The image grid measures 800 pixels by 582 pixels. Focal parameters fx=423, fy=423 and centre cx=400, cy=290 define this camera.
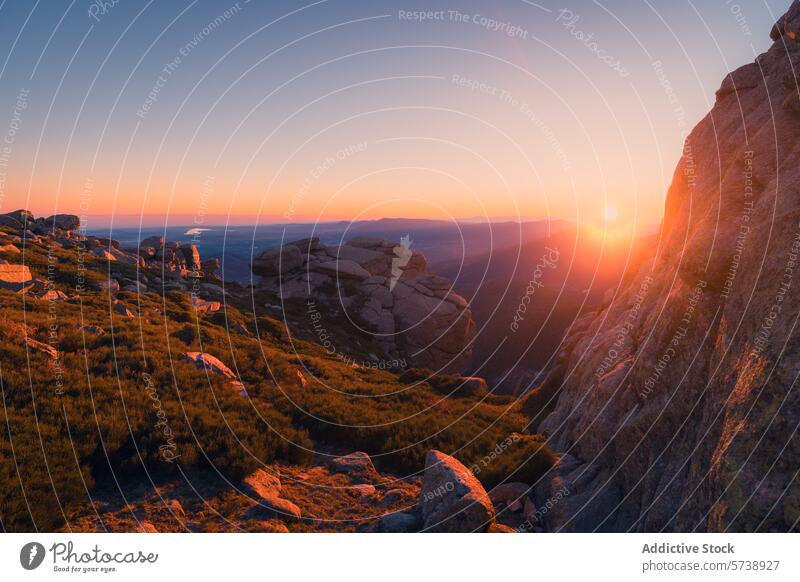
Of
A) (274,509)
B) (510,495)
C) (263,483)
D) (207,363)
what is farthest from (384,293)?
(274,509)

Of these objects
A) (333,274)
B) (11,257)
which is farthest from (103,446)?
(333,274)

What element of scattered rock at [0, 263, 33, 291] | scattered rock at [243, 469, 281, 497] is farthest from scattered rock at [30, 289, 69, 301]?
scattered rock at [243, 469, 281, 497]

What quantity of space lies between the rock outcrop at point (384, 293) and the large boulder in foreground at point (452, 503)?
4963 centimetres

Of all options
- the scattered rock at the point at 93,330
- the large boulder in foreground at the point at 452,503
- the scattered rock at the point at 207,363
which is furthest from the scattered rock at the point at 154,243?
the large boulder in foreground at the point at 452,503

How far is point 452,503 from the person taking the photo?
9.24m

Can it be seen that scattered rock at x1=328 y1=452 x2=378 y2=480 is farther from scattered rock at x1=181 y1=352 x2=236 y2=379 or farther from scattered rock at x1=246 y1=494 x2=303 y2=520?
scattered rock at x1=181 y1=352 x2=236 y2=379

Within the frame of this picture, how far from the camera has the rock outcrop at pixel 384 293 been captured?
212 feet

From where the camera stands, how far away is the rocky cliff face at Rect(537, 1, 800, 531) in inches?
246

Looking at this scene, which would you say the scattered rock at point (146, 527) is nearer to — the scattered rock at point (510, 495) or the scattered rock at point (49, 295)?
the scattered rock at point (510, 495)

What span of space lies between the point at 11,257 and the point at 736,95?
160 ft

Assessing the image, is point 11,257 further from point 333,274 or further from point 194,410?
point 333,274
